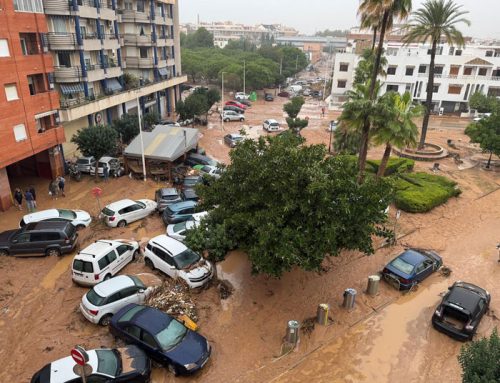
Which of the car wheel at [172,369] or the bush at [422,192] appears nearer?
the car wheel at [172,369]

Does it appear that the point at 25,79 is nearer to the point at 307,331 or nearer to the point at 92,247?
the point at 92,247

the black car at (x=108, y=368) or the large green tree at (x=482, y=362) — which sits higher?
the large green tree at (x=482, y=362)

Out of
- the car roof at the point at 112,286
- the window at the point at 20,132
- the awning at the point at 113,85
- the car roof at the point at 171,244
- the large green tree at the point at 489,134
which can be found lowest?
the car roof at the point at 112,286

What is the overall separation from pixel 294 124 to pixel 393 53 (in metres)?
27.8

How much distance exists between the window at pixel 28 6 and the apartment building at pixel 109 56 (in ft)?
22.8

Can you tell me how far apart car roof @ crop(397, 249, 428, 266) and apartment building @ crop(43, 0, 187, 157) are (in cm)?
2704

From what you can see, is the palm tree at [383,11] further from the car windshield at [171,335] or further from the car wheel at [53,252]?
the car wheel at [53,252]

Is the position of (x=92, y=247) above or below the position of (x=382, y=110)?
below

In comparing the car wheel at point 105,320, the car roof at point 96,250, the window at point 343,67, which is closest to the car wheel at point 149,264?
the car roof at point 96,250

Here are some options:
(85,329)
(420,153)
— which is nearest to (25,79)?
(85,329)

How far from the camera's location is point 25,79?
23703mm

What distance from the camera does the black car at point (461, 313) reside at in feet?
46.1

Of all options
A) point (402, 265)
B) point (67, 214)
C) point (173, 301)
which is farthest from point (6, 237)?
point (402, 265)

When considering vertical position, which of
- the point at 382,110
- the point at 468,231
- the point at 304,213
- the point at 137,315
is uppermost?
the point at 382,110
